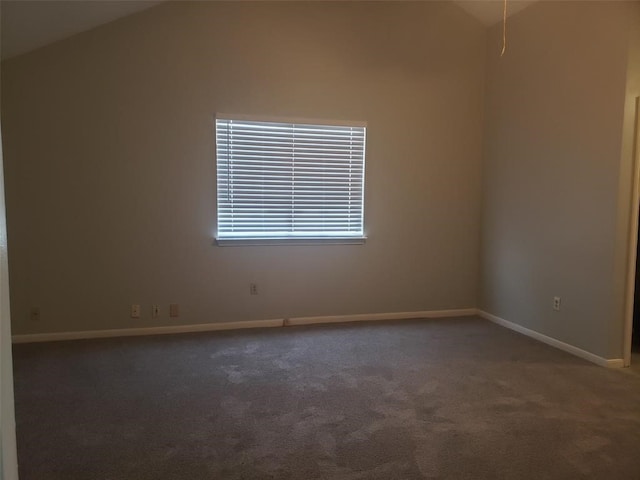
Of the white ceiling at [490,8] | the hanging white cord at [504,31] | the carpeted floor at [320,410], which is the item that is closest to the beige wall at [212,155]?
the white ceiling at [490,8]

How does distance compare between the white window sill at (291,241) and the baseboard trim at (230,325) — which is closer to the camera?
the baseboard trim at (230,325)

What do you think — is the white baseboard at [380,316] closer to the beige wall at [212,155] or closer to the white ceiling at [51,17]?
the beige wall at [212,155]

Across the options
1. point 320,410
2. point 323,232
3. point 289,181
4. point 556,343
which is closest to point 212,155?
point 289,181

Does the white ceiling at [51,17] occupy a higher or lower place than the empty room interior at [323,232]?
higher

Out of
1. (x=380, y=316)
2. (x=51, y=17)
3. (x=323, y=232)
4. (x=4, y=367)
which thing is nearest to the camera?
(x=4, y=367)

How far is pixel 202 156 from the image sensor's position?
4.26 m

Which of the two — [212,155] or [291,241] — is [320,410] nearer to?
[291,241]

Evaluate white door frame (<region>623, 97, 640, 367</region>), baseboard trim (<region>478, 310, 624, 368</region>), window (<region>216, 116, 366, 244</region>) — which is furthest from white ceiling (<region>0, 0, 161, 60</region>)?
baseboard trim (<region>478, 310, 624, 368</region>)

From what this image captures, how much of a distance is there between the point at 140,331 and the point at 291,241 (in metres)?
1.65

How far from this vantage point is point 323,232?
466 cm

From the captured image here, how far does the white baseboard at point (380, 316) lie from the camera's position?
182 inches

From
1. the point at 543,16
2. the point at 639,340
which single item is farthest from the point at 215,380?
the point at 543,16

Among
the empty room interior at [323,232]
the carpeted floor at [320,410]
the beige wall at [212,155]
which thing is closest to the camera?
the carpeted floor at [320,410]

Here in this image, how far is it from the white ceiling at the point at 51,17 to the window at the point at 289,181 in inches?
47.1
